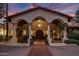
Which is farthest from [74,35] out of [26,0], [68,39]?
[26,0]

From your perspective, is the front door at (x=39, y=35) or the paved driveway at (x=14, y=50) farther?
the front door at (x=39, y=35)

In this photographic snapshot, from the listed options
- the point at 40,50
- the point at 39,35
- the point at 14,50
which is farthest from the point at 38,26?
the point at 14,50

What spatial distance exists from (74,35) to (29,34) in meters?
1.29

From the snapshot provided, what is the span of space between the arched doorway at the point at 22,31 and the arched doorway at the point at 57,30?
72 cm

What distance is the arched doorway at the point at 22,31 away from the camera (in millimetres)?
20609

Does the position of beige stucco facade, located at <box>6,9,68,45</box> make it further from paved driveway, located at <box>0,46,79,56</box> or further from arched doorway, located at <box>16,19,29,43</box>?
paved driveway, located at <box>0,46,79,56</box>

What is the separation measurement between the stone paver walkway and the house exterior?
0.22 meters

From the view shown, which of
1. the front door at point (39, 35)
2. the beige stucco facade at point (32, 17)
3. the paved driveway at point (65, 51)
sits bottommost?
the paved driveway at point (65, 51)

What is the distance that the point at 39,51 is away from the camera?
20.5 metres

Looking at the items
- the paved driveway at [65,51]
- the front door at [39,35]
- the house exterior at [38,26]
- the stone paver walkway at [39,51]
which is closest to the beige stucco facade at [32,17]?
the house exterior at [38,26]

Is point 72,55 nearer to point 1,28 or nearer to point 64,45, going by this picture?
point 64,45

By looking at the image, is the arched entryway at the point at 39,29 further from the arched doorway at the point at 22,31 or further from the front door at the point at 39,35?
the arched doorway at the point at 22,31

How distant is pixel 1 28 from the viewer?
20.5 meters

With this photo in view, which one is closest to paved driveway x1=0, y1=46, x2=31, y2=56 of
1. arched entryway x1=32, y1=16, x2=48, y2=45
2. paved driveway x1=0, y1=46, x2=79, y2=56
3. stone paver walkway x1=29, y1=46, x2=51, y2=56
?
paved driveway x1=0, y1=46, x2=79, y2=56
